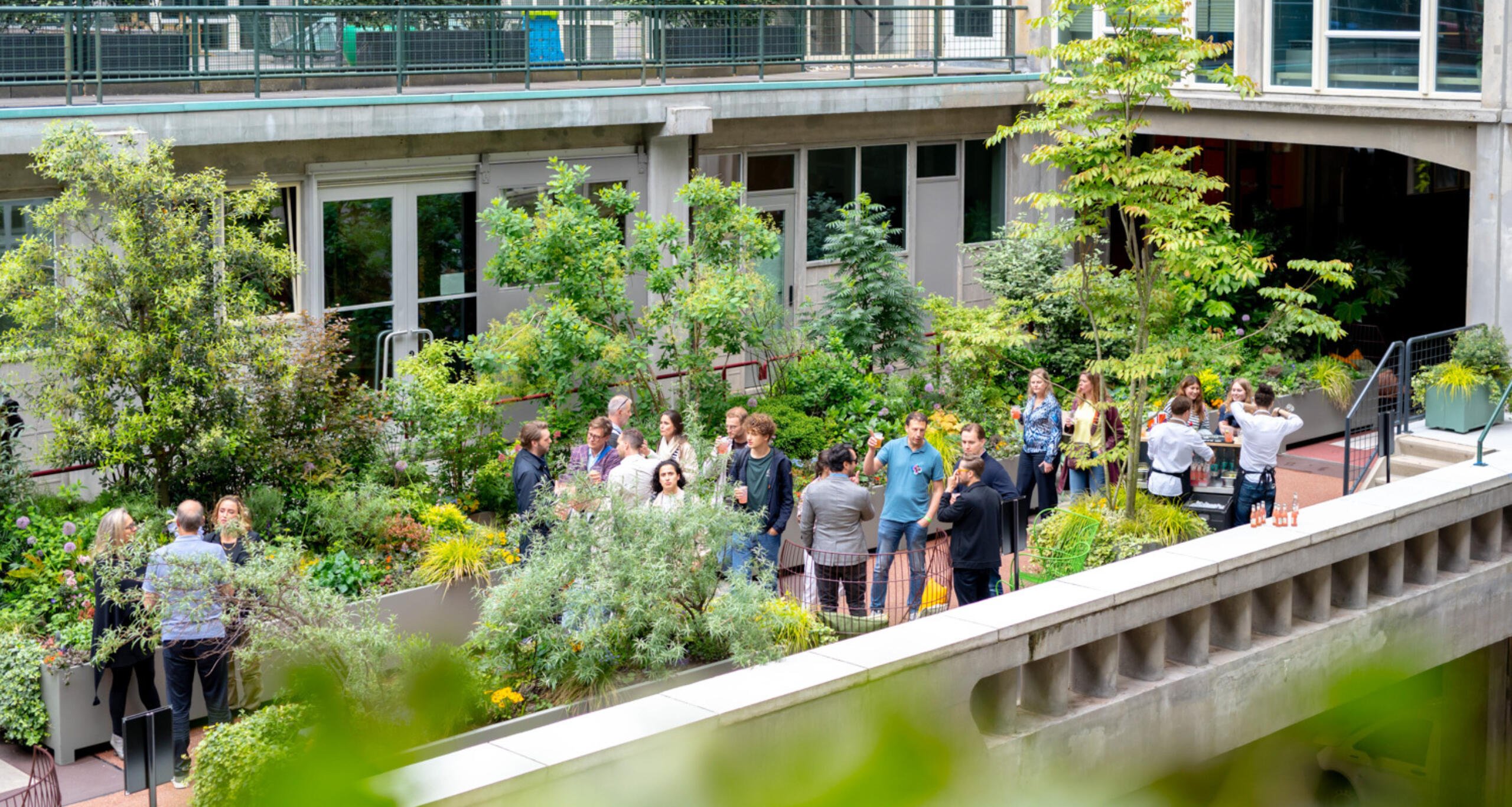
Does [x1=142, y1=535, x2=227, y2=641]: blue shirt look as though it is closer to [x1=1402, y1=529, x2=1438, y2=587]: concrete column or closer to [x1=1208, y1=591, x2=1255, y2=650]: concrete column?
[x1=1208, y1=591, x2=1255, y2=650]: concrete column

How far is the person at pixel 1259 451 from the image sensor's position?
1259 cm

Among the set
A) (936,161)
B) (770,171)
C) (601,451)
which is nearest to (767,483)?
(601,451)

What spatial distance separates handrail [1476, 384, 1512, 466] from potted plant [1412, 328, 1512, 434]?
0.14 metres

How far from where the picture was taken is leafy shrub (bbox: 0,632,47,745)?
386 inches

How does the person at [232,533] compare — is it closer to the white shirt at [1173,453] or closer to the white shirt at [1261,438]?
the white shirt at [1173,453]

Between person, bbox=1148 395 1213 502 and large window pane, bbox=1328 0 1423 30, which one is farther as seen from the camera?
large window pane, bbox=1328 0 1423 30


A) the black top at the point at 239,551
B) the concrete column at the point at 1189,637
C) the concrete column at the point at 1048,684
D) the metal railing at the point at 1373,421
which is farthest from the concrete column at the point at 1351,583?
the black top at the point at 239,551

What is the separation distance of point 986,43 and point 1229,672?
1381 cm

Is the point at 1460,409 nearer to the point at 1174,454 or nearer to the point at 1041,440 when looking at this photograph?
the point at 1174,454

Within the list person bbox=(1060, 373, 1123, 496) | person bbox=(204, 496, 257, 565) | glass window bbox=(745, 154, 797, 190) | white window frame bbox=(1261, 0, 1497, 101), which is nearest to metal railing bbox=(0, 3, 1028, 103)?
glass window bbox=(745, 154, 797, 190)

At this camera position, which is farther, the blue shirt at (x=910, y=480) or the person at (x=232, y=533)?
the blue shirt at (x=910, y=480)

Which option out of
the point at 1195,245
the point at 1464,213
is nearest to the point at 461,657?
the point at 1195,245

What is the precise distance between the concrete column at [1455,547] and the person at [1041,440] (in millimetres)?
3059

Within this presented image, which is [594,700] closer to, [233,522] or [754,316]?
[233,522]
